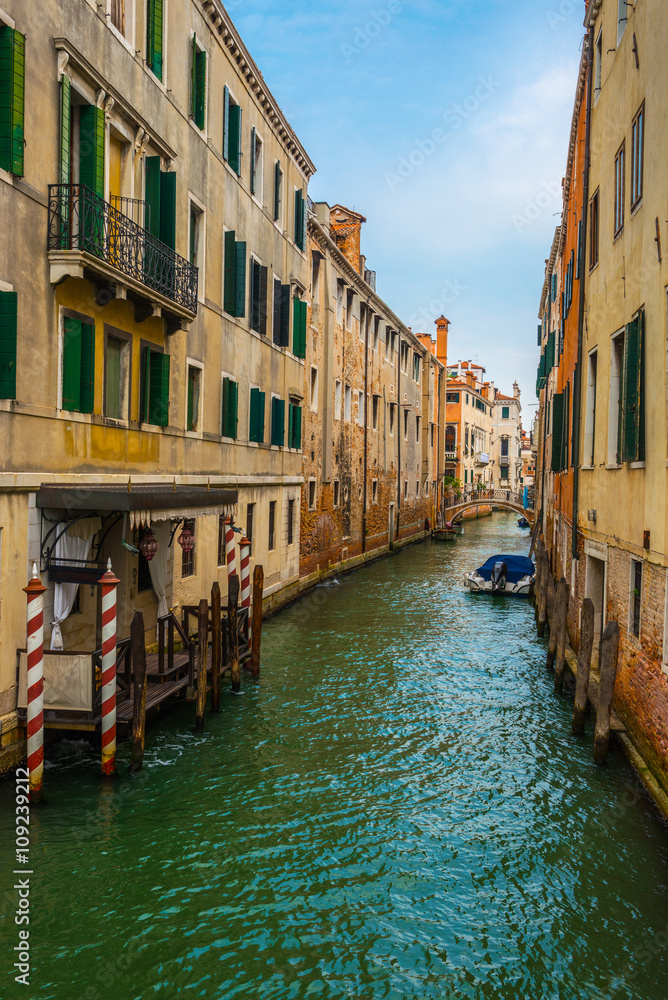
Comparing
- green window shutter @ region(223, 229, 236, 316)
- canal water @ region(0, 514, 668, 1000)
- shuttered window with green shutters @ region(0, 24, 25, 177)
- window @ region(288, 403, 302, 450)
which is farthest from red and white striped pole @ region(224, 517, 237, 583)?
shuttered window with green shutters @ region(0, 24, 25, 177)

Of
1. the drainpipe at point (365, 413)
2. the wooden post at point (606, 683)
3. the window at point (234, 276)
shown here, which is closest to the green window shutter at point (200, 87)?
the window at point (234, 276)

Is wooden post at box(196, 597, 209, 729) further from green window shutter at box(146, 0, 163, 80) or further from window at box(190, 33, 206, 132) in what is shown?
window at box(190, 33, 206, 132)

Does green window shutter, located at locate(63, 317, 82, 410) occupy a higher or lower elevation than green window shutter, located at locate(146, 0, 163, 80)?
lower

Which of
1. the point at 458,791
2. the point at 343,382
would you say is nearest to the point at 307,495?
the point at 343,382

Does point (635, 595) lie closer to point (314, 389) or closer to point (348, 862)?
point (348, 862)

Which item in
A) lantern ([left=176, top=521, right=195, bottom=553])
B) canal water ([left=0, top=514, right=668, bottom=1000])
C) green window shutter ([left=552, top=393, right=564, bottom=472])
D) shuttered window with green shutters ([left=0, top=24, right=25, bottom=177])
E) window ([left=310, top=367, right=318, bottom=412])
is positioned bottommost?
canal water ([left=0, top=514, right=668, bottom=1000])

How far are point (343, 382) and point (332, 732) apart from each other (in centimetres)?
1734

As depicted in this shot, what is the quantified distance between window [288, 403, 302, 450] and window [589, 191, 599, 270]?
8636 mm

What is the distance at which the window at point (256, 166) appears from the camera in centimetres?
1617

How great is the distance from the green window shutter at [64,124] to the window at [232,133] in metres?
6.11

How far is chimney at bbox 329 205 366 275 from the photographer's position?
98.1 feet

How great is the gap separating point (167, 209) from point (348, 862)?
29.1ft

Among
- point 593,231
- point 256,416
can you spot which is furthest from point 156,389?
point 593,231

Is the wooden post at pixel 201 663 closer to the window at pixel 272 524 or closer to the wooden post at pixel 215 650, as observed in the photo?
the wooden post at pixel 215 650
